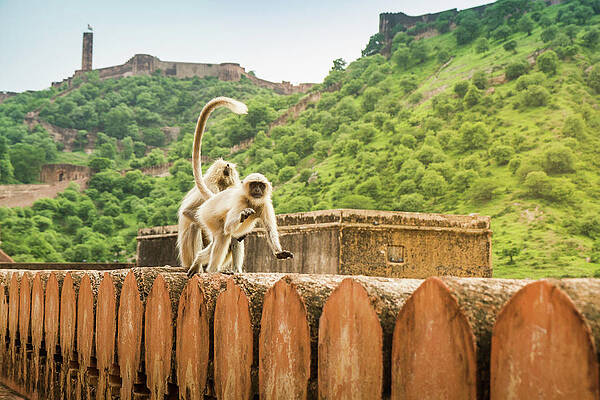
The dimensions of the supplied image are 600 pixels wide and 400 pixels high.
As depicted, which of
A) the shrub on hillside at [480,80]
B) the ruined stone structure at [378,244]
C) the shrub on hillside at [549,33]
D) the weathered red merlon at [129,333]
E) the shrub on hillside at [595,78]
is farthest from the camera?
the shrub on hillside at [549,33]

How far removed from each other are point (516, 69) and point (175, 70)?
64.2 m

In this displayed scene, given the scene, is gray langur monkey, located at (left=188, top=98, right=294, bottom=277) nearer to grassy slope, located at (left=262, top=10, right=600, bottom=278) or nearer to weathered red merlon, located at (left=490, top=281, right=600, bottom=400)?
weathered red merlon, located at (left=490, top=281, right=600, bottom=400)

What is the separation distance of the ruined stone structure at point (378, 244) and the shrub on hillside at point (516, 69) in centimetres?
5460

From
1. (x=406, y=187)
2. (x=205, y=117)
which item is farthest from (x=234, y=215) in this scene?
(x=406, y=187)

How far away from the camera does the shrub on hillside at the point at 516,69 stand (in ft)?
186

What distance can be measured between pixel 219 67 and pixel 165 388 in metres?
103

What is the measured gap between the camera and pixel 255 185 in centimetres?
331

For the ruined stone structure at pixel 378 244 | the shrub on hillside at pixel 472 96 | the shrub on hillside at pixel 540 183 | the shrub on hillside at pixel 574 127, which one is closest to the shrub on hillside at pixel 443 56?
the shrub on hillside at pixel 472 96

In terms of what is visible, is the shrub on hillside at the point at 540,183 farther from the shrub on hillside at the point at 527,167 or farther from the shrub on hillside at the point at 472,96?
the shrub on hillside at the point at 472,96

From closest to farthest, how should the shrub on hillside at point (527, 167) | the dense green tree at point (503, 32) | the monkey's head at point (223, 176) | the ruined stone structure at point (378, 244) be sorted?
the monkey's head at point (223, 176)
the ruined stone structure at point (378, 244)
the shrub on hillside at point (527, 167)
the dense green tree at point (503, 32)

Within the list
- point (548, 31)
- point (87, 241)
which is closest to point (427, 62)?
point (548, 31)

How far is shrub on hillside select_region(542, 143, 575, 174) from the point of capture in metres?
45.0

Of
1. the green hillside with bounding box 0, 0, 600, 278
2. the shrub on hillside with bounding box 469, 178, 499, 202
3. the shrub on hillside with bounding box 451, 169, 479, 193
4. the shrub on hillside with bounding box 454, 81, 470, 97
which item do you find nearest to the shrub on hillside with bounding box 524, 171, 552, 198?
the green hillside with bounding box 0, 0, 600, 278

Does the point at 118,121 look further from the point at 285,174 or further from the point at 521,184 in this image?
the point at 521,184
